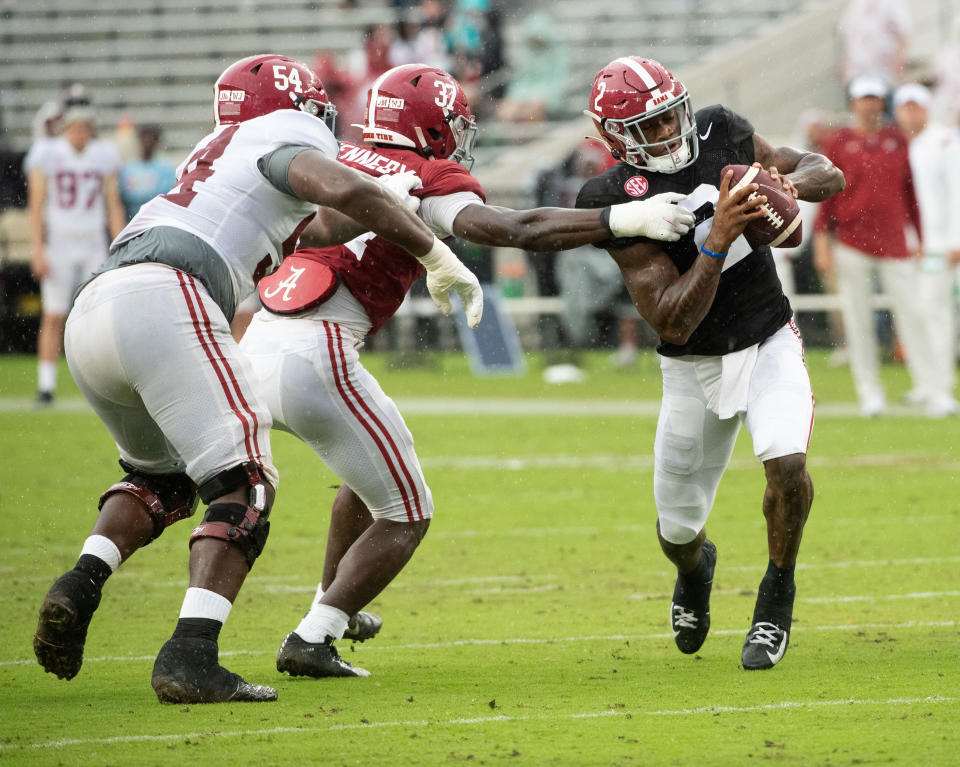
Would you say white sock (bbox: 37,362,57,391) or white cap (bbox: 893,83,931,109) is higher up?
white cap (bbox: 893,83,931,109)

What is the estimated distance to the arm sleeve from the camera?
4.14 meters

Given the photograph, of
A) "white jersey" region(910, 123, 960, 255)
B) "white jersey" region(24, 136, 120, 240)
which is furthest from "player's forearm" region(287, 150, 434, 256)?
"white jersey" region(24, 136, 120, 240)

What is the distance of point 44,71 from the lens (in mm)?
22438

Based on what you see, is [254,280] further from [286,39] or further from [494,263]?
[286,39]

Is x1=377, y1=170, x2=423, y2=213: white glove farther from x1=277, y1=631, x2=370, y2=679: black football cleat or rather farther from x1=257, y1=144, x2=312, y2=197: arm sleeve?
x1=277, y1=631, x2=370, y2=679: black football cleat

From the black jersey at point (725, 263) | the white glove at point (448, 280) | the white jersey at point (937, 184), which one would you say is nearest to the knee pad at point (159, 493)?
the white glove at point (448, 280)

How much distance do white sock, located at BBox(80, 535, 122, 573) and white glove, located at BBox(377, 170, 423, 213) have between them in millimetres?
1316

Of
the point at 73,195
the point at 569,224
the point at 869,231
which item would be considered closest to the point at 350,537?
the point at 569,224

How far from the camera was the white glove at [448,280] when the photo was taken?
4.32 m

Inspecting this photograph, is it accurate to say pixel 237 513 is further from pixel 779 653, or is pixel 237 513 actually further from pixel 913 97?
pixel 913 97

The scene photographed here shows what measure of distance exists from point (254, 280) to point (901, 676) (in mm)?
2218

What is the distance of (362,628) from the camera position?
198 inches

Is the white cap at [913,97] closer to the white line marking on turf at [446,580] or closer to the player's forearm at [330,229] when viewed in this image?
the white line marking on turf at [446,580]

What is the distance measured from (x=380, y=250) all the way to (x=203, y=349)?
0.92 meters
